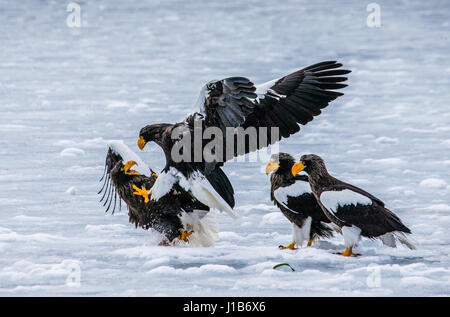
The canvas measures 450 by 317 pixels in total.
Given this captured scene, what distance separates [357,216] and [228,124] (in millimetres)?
956

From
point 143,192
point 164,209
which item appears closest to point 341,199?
point 164,209

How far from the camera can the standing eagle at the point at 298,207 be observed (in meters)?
5.21

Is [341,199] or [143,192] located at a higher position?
[143,192]

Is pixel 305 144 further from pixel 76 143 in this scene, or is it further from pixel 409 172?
pixel 76 143

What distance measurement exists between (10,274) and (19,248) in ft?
1.93

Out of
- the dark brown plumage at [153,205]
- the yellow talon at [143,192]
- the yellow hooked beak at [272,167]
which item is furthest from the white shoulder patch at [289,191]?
the yellow talon at [143,192]

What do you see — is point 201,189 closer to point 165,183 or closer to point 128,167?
point 165,183

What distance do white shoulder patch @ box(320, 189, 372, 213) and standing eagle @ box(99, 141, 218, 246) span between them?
87 cm

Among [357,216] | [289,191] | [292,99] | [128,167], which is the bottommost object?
[357,216]

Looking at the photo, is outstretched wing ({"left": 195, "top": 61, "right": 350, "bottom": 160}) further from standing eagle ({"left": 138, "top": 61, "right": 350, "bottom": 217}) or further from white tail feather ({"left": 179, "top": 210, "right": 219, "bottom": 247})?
white tail feather ({"left": 179, "top": 210, "right": 219, "bottom": 247})

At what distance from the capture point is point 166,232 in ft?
17.8

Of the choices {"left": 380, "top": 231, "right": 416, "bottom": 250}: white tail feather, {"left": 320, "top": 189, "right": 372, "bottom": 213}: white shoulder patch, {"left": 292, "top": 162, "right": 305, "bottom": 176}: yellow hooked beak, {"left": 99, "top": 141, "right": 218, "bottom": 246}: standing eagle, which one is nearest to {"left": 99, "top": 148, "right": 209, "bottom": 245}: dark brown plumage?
{"left": 99, "top": 141, "right": 218, "bottom": 246}: standing eagle

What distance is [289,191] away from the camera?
17.2 feet

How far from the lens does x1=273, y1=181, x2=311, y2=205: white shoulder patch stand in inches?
206
